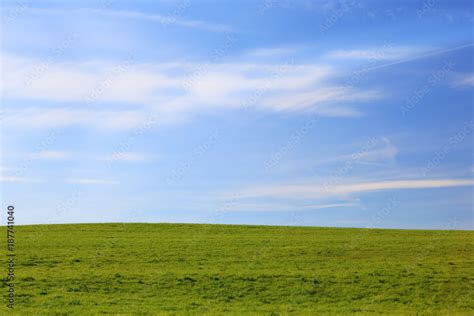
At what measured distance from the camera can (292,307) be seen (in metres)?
27.3

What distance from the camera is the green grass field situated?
27.6 m

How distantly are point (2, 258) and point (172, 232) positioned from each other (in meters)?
19.4

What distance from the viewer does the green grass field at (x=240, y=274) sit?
27.6m

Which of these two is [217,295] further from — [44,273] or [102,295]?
[44,273]

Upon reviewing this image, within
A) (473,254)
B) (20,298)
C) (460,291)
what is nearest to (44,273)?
(20,298)

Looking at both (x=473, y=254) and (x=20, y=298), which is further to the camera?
(x=473, y=254)

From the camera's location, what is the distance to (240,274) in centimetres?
3312

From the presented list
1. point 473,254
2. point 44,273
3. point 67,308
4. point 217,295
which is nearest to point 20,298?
point 67,308

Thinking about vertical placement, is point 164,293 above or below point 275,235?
below

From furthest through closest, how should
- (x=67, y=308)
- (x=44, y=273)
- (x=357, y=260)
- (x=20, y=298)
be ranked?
(x=357, y=260)
(x=44, y=273)
(x=20, y=298)
(x=67, y=308)

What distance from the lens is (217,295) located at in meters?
29.4

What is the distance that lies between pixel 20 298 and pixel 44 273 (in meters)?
5.64

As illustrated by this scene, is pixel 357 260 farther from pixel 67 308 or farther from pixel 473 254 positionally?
pixel 67 308

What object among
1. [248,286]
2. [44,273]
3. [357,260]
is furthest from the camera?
[357,260]
